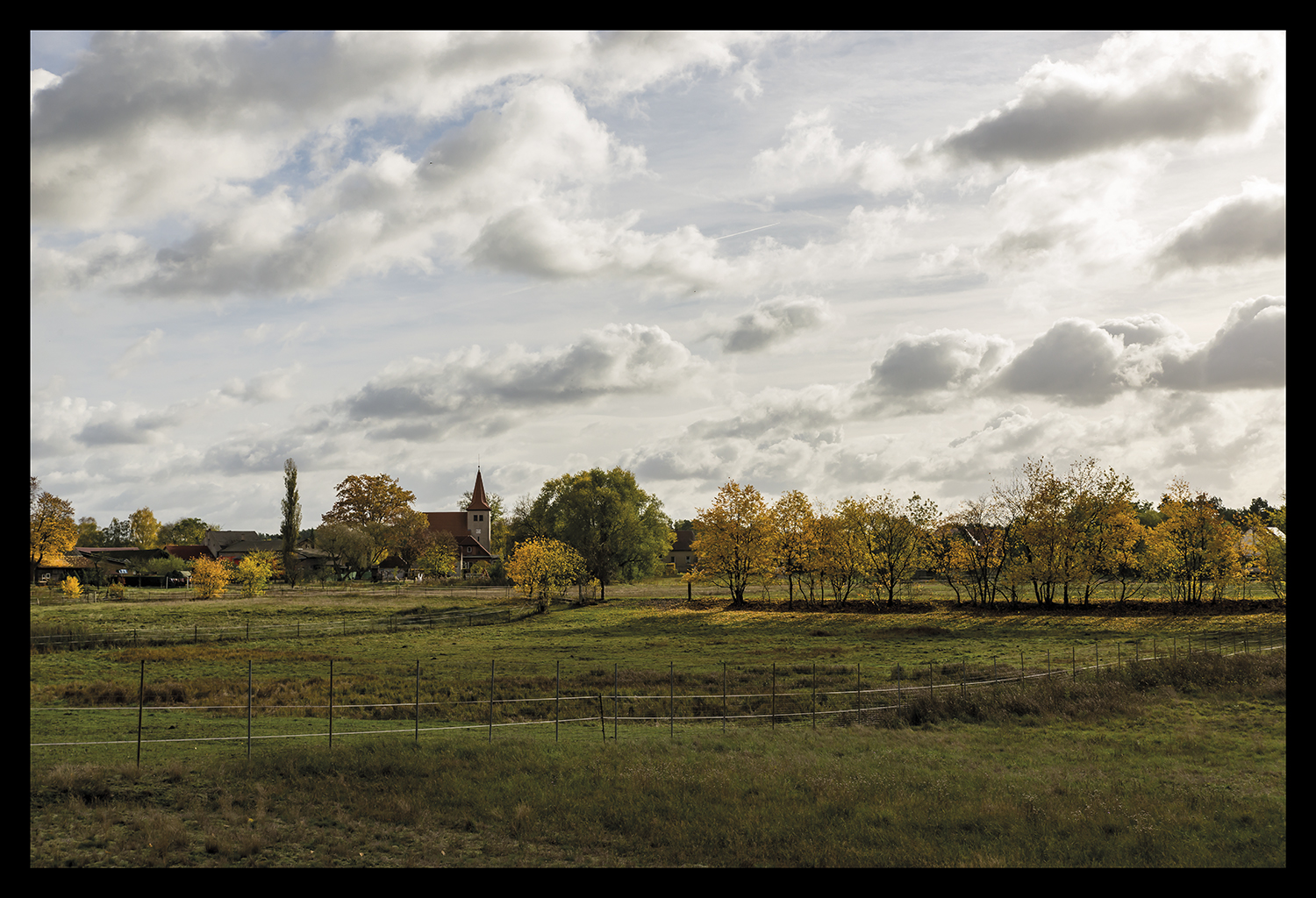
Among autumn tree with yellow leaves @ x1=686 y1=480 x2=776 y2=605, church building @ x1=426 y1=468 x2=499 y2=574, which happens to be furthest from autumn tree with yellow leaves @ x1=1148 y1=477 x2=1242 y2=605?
church building @ x1=426 y1=468 x2=499 y2=574

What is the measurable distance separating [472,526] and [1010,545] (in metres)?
98.7

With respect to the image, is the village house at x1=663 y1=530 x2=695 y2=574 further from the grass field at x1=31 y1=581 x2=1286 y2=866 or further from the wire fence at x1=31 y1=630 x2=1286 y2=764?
the wire fence at x1=31 y1=630 x2=1286 y2=764

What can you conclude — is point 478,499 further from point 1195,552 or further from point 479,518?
point 1195,552

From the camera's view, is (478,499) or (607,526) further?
(478,499)

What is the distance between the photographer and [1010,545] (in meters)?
69.5

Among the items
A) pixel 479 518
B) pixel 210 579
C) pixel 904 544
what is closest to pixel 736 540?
pixel 904 544

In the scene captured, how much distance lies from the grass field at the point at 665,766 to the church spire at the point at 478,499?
101824 mm

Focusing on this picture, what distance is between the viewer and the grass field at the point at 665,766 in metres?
15.5

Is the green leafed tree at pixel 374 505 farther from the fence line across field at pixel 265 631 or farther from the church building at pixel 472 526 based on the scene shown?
the fence line across field at pixel 265 631

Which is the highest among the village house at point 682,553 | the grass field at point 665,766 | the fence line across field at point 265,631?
the grass field at point 665,766

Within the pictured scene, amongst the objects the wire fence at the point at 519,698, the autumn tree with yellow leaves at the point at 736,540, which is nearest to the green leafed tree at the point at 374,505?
the autumn tree with yellow leaves at the point at 736,540

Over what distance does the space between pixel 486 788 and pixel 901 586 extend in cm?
7760
